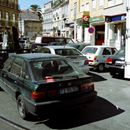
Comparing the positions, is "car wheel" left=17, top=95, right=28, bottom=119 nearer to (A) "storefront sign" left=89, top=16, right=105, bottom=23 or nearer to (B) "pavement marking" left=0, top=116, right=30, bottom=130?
(B) "pavement marking" left=0, top=116, right=30, bottom=130

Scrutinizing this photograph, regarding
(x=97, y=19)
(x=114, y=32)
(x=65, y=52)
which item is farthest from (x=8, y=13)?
(x=65, y=52)

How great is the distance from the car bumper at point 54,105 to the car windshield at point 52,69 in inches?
24.6

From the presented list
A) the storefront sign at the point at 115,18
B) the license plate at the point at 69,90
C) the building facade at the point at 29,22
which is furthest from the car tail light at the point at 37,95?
the building facade at the point at 29,22

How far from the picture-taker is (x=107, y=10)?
92.7ft

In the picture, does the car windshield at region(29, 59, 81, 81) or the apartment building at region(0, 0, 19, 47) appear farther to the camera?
the apartment building at region(0, 0, 19, 47)

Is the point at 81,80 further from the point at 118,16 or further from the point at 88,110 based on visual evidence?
the point at 118,16

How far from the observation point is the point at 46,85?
6.79m

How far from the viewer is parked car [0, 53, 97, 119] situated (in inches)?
266

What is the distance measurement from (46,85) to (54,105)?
0.46 meters

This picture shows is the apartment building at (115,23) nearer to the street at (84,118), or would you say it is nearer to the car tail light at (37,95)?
the street at (84,118)

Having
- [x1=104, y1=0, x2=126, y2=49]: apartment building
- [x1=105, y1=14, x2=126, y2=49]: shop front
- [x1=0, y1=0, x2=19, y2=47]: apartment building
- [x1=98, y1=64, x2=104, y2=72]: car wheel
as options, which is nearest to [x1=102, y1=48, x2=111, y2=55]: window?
[x1=98, y1=64, x2=104, y2=72]: car wheel

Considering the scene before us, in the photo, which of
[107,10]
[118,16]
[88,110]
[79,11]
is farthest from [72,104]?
[79,11]

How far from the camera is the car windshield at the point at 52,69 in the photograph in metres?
7.31

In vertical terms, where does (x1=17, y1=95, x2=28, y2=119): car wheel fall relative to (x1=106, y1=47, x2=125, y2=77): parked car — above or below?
below
